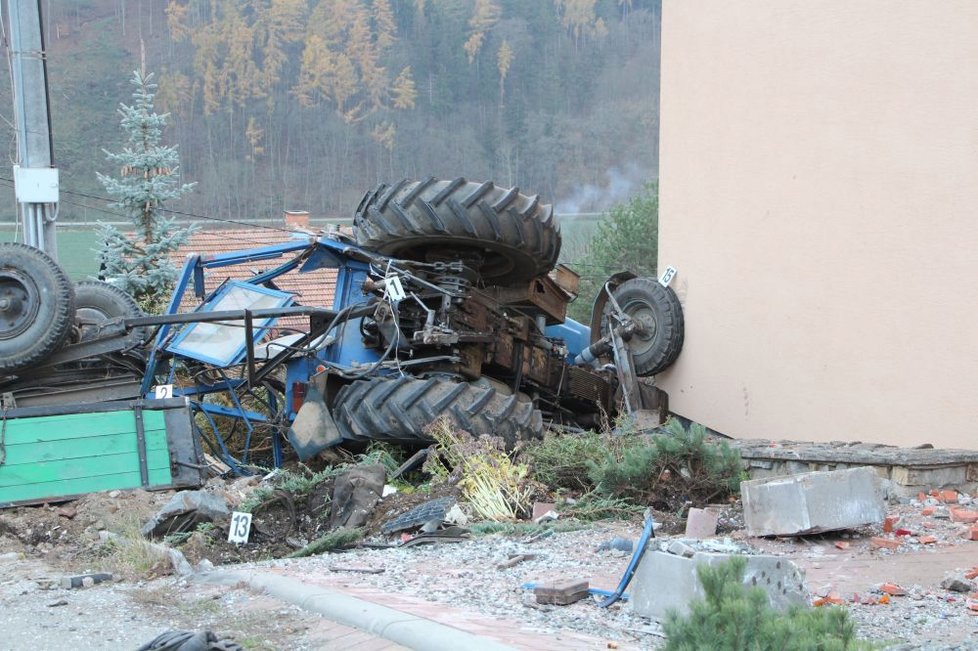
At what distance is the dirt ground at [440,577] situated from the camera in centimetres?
491

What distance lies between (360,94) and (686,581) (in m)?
35.9

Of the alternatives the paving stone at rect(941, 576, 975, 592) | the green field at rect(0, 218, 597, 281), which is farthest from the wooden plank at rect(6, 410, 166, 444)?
the green field at rect(0, 218, 597, 281)

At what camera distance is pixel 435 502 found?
25.2 ft

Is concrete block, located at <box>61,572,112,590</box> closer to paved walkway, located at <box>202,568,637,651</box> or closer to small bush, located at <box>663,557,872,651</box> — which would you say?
paved walkway, located at <box>202,568,637,651</box>

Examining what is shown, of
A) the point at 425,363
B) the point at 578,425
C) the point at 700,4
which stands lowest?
the point at 578,425

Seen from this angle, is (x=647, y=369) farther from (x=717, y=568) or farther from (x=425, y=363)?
(x=717, y=568)

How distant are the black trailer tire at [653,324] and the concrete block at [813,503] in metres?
5.85

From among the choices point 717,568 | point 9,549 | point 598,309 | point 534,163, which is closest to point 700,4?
point 598,309

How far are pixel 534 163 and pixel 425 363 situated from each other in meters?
Answer: 27.1

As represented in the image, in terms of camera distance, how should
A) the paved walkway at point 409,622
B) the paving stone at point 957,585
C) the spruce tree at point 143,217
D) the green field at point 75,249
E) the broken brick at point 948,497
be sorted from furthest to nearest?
the green field at point 75,249
the spruce tree at point 143,217
the broken brick at point 948,497
the paving stone at point 957,585
the paved walkway at point 409,622

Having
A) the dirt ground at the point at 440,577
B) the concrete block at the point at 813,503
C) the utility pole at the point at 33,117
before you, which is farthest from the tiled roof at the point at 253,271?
the concrete block at the point at 813,503

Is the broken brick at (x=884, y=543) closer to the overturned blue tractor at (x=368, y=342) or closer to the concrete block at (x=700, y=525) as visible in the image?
the concrete block at (x=700, y=525)

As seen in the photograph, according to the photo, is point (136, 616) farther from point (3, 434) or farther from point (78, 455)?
point (3, 434)

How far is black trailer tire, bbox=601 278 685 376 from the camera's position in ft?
40.2
